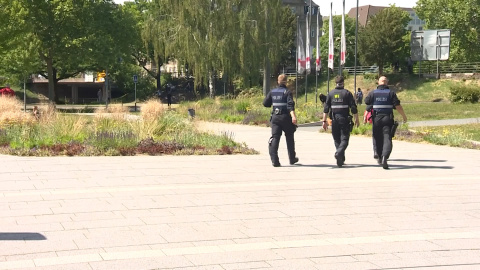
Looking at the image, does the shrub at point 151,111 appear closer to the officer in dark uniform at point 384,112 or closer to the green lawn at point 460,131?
the officer in dark uniform at point 384,112

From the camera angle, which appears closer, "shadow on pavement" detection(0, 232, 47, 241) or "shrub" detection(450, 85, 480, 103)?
"shadow on pavement" detection(0, 232, 47, 241)

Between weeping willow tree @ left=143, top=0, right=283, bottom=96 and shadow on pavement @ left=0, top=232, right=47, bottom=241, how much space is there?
121ft

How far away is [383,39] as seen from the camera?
2552 inches

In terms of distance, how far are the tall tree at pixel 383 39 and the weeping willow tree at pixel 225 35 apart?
23.1 m

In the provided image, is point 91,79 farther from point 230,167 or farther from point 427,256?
point 427,256

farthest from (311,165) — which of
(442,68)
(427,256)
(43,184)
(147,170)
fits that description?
(442,68)

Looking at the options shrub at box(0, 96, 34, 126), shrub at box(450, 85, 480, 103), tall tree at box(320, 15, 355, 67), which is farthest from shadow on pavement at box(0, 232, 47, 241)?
tall tree at box(320, 15, 355, 67)

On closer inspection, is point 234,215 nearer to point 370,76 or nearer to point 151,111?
point 151,111

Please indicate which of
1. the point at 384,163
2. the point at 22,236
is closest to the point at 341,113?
the point at 384,163

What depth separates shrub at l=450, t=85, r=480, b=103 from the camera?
147 ft

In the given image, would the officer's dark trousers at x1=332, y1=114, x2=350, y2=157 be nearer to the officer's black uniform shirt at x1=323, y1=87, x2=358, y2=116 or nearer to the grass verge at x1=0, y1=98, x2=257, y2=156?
the officer's black uniform shirt at x1=323, y1=87, x2=358, y2=116

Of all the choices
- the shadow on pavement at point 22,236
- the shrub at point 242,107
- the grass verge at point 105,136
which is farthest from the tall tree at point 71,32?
the shadow on pavement at point 22,236

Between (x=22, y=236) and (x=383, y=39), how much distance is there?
61.7 m

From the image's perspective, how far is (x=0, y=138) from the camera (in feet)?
49.5
